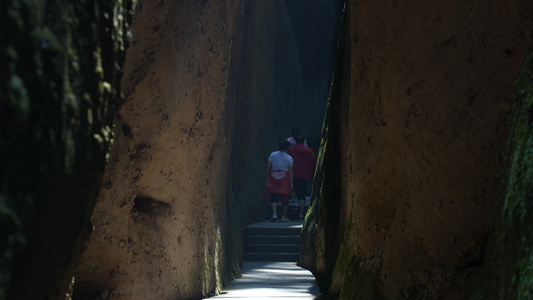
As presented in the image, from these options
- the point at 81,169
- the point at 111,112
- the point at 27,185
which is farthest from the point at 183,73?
the point at 27,185

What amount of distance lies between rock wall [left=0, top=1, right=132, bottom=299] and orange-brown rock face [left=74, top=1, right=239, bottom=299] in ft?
9.29

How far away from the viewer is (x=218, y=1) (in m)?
7.88

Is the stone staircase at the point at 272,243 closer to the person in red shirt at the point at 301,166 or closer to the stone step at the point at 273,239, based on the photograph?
the stone step at the point at 273,239

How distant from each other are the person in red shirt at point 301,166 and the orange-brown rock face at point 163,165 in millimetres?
6307

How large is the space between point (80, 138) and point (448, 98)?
2414 millimetres

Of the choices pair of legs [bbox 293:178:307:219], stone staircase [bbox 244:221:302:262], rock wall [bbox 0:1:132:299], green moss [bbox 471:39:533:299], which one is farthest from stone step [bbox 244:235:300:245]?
rock wall [bbox 0:1:132:299]

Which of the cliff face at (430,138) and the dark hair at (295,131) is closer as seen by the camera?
the cliff face at (430,138)

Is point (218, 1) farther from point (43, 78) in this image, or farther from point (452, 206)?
point (43, 78)

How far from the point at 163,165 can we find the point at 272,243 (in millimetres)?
6897

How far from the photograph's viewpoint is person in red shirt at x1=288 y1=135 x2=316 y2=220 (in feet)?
48.5

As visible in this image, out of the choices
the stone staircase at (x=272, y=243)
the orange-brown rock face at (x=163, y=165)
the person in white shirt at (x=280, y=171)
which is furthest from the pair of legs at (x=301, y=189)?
the orange-brown rock face at (x=163, y=165)

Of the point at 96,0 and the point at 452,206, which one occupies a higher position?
the point at 96,0

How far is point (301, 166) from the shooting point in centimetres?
1481

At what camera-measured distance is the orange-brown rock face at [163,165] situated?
566 cm
